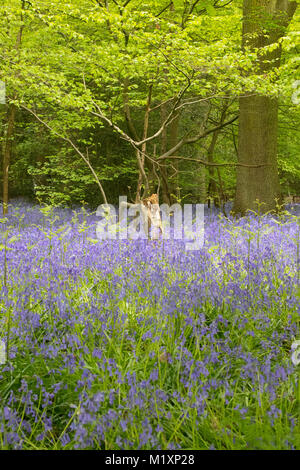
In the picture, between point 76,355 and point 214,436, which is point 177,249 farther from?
point 214,436

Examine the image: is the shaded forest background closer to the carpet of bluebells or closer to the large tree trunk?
the large tree trunk

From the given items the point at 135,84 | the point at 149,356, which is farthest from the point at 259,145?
the point at 149,356

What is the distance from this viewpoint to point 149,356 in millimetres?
2598

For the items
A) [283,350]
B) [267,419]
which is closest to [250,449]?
[267,419]

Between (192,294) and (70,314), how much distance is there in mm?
963

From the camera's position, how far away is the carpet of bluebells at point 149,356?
6.38ft

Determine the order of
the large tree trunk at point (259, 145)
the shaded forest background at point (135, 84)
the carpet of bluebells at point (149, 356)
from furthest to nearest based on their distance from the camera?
the large tree trunk at point (259, 145) → the shaded forest background at point (135, 84) → the carpet of bluebells at point (149, 356)

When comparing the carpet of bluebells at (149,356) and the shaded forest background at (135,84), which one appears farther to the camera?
the shaded forest background at (135,84)

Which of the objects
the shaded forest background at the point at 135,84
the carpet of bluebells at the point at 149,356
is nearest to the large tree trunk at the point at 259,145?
the shaded forest background at the point at 135,84

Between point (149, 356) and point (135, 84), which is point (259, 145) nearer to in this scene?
point (135, 84)

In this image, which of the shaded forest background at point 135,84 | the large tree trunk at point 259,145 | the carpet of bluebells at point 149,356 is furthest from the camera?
the large tree trunk at point 259,145

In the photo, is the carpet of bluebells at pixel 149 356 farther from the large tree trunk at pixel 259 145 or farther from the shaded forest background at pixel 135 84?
the large tree trunk at pixel 259 145

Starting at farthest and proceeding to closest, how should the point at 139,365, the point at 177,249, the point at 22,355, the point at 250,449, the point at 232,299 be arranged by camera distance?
the point at 177,249 < the point at 232,299 < the point at 22,355 < the point at 139,365 < the point at 250,449

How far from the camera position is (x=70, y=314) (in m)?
3.23
